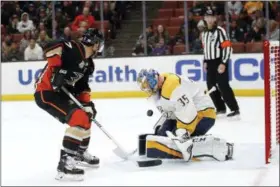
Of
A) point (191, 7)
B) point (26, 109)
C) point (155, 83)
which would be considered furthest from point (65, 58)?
point (191, 7)

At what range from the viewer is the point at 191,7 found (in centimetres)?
977

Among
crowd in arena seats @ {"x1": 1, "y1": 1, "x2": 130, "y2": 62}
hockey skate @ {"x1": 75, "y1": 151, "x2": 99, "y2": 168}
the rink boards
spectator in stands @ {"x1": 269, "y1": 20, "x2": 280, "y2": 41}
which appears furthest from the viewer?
crowd in arena seats @ {"x1": 1, "y1": 1, "x2": 130, "y2": 62}

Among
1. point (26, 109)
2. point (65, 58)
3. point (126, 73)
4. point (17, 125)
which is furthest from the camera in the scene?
point (126, 73)

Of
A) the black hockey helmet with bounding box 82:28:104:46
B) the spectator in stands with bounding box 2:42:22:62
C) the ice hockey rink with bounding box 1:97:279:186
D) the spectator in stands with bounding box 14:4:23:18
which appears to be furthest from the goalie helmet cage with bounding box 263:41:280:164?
the spectator in stands with bounding box 14:4:23:18

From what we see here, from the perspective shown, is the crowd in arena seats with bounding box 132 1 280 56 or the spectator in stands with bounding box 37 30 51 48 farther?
the spectator in stands with bounding box 37 30 51 48

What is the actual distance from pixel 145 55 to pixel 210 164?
5.05 metres

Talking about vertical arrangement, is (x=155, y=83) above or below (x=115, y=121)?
above

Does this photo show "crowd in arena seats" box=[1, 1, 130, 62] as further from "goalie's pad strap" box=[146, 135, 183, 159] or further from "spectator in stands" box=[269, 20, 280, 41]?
"goalie's pad strap" box=[146, 135, 183, 159]

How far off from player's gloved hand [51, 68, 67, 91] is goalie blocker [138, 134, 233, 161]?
2.68 feet

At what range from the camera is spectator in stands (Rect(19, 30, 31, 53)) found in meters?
9.91

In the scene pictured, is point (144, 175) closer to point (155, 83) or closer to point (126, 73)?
point (155, 83)

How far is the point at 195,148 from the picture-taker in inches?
178

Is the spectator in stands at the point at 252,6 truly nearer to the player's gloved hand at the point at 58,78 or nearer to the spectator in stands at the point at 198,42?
the spectator in stands at the point at 198,42

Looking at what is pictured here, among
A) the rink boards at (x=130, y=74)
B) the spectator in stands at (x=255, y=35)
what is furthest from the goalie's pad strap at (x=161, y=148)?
the spectator in stands at (x=255, y=35)
